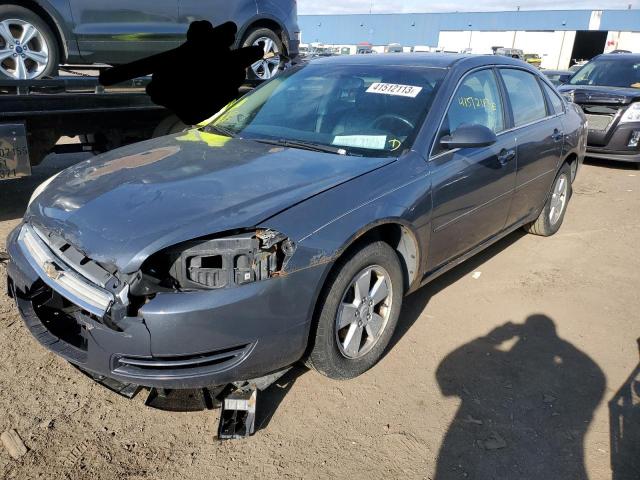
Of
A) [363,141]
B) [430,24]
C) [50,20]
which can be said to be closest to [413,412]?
[363,141]

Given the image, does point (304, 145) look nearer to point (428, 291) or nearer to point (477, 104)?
point (477, 104)

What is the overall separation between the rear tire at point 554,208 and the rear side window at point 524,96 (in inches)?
31.1

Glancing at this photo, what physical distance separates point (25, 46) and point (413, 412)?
15.3 ft

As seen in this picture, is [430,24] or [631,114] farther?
[430,24]

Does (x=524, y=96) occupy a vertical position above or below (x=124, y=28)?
below

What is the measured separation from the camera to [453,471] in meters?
2.40

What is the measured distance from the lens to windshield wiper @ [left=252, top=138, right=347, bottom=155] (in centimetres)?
318

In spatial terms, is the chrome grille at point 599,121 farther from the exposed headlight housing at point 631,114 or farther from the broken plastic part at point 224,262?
the broken plastic part at point 224,262

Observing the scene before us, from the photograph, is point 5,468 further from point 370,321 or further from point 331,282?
point 370,321

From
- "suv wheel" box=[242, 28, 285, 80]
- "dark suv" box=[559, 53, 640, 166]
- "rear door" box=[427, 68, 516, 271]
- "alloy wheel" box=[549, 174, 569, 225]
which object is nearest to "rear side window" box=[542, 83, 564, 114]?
"alloy wheel" box=[549, 174, 569, 225]

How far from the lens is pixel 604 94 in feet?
27.6

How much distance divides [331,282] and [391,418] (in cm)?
77

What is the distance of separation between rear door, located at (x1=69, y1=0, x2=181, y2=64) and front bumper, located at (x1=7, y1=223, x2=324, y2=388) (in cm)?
362

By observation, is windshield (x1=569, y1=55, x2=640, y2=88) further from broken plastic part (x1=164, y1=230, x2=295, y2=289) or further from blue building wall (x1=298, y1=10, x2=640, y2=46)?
blue building wall (x1=298, y1=10, x2=640, y2=46)
